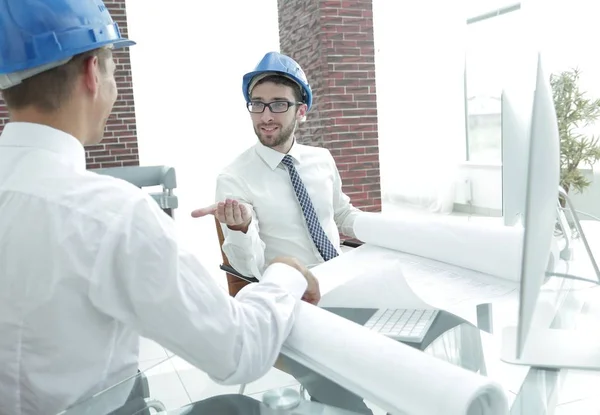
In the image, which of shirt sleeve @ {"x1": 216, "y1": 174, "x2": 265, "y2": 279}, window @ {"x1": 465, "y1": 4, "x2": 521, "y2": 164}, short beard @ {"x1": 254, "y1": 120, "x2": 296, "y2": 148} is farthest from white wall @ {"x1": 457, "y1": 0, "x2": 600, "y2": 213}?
shirt sleeve @ {"x1": 216, "y1": 174, "x2": 265, "y2": 279}

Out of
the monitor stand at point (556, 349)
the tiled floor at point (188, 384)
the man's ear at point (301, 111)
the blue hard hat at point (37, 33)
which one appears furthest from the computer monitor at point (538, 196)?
the man's ear at point (301, 111)

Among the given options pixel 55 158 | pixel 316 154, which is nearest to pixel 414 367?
pixel 55 158

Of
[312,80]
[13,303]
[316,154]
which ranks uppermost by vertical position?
[312,80]

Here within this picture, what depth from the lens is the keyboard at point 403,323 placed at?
1110 mm

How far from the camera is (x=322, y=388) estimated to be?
86 cm

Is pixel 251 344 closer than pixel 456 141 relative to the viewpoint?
Yes

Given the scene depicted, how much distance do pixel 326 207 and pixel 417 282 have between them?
3.03ft

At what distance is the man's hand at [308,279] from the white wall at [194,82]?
4813 millimetres

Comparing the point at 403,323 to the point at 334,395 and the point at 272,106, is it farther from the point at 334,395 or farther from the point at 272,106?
the point at 272,106

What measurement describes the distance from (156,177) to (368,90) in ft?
7.79

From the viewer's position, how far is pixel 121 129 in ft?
18.8

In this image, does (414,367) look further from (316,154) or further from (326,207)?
(316,154)

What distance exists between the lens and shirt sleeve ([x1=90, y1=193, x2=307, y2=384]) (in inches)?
33.0

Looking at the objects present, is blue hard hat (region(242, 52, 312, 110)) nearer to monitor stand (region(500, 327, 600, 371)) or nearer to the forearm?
the forearm
